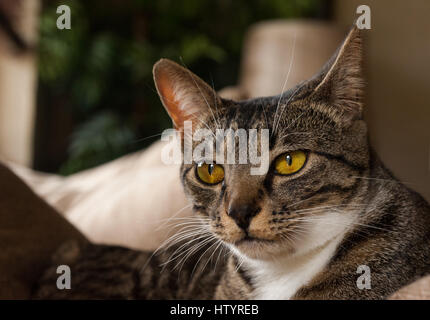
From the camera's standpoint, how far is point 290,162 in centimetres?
71

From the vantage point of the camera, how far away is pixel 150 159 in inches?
55.7

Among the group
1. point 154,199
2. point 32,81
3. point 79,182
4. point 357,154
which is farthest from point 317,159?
point 79,182

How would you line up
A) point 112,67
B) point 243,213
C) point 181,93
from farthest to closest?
point 112,67 < point 181,93 < point 243,213

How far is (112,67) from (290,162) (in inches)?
38.3

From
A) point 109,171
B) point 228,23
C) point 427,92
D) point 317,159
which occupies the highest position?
point 228,23

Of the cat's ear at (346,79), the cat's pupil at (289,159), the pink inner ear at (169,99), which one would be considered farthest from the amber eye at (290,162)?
the pink inner ear at (169,99)

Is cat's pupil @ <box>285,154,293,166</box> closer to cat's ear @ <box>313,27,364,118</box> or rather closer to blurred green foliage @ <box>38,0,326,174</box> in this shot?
cat's ear @ <box>313,27,364,118</box>

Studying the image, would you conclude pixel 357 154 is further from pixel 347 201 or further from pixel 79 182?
pixel 79 182

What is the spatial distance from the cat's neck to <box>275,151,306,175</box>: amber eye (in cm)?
13

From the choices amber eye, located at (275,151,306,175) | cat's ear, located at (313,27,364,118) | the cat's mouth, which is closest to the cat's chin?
the cat's mouth

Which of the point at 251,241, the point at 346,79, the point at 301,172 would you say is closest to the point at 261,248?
the point at 251,241

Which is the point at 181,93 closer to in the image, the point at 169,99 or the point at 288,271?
the point at 169,99

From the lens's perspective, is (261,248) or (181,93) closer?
(261,248)
